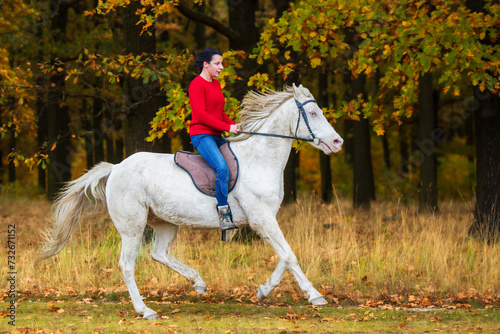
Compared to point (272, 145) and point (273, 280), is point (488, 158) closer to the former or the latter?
point (272, 145)

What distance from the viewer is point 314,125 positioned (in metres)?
6.68

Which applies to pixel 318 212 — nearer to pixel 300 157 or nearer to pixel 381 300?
pixel 381 300

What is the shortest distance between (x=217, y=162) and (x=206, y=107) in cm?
70

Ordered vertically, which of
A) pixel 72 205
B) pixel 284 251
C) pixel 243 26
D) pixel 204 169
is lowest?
pixel 284 251

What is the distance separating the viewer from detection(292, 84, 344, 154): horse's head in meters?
6.57

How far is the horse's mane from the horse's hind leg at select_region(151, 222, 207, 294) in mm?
1421

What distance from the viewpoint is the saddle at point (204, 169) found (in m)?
6.69

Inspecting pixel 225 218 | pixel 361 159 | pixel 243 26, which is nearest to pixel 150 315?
pixel 225 218

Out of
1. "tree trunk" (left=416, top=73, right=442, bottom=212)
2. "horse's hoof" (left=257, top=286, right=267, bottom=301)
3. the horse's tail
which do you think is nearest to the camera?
"horse's hoof" (left=257, top=286, right=267, bottom=301)

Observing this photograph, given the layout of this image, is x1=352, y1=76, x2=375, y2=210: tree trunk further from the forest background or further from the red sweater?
the red sweater

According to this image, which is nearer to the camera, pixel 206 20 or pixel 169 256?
pixel 169 256

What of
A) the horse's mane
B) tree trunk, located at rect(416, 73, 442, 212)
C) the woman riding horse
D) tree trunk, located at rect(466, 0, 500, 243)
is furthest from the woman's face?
tree trunk, located at rect(416, 73, 442, 212)

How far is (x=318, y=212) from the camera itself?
15.0 meters

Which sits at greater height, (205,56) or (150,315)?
(205,56)
